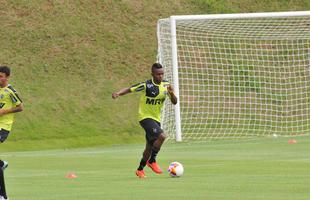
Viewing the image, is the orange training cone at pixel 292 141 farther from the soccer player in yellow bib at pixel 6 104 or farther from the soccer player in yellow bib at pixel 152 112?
the soccer player in yellow bib at pixel 6 104

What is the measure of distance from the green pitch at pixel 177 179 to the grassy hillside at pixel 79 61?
4135 mm

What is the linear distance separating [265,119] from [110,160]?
455 inches

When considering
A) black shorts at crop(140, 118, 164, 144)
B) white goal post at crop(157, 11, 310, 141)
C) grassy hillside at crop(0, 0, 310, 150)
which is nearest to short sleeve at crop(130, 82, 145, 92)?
black shorts at crop(140, 118, 164, 144)

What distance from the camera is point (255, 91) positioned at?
33.4 metres

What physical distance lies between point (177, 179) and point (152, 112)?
1.63 m

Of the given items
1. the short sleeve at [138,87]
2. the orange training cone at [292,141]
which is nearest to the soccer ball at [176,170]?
the short sleeve at [138,87]

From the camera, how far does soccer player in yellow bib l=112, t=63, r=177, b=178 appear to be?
54.2 ft

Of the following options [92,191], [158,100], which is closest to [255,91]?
[158,100]

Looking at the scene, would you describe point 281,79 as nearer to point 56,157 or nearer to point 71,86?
point 71,86

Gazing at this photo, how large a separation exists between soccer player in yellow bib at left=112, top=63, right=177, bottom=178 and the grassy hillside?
12.8m

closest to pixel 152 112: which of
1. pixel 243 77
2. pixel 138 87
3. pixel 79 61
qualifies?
pixel 138 87

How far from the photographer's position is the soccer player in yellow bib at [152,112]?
16516 mm

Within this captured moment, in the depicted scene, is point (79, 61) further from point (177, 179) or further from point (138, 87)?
point (177, 179)

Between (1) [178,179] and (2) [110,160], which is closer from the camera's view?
(1) [178,179]
